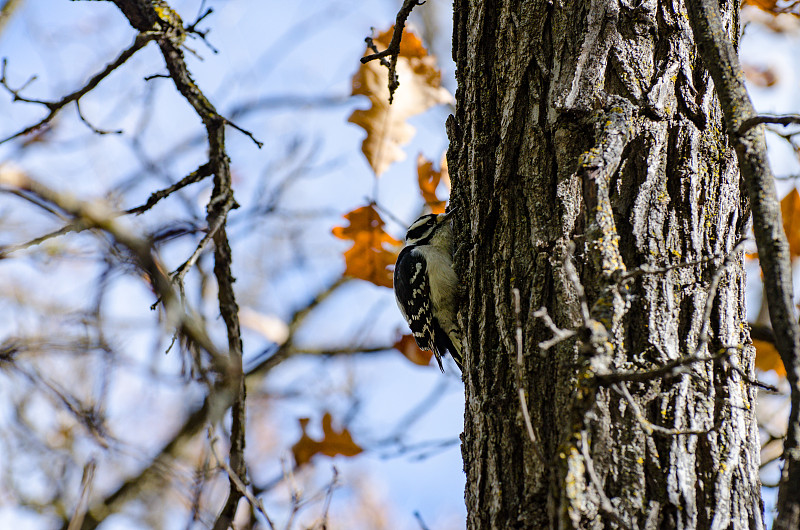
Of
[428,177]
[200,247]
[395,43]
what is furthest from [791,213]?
[200,247]

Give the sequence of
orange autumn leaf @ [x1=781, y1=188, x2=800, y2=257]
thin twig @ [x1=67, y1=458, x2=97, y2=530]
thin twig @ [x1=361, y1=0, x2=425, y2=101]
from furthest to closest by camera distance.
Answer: orange autumn leaf @ [x1=781, y1=188, x2=800, y2=257]
thin twig @ [x1=361, y1=0, x2=425, y2=101]
thin twig @ [x1=67, y1=458, x2=97, y2=530]

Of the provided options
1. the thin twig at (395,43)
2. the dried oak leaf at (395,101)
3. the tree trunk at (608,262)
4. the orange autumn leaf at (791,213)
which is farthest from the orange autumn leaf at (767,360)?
the thin twig at (395,43)

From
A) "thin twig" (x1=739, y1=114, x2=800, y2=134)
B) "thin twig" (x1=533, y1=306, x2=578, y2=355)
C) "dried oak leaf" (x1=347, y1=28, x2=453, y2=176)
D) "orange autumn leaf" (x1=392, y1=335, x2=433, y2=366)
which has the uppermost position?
"dried oak leaf" (x1=347, y1=28, x2=453, y2=176)

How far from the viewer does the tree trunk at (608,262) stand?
170cm

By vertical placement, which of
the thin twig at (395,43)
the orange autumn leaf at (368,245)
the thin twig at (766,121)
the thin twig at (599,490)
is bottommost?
the thin twig at (599,490)

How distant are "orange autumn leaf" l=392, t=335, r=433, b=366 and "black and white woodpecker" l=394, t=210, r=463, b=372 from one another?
94 millimetres

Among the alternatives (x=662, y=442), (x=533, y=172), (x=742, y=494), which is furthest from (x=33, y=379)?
(x=742, y=494)

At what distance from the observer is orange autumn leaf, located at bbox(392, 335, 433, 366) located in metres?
4.10

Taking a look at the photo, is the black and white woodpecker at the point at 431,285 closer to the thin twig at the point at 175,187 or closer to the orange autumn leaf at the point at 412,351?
the orange autumn leaf at the point at 412,351

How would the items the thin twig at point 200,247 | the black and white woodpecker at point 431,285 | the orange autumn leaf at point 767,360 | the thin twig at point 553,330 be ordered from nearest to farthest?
the thin twig at point 553,330 → the thin twig at point 200,247 → the orange autumn leaf at point 767,360 → the black and white woodpecker at point 431,285

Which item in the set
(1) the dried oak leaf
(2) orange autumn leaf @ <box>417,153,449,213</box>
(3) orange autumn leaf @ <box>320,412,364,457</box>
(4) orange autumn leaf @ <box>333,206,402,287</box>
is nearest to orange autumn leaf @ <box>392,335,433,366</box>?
(4) orange autumn leaf @ <box>333,206,402,287</box>

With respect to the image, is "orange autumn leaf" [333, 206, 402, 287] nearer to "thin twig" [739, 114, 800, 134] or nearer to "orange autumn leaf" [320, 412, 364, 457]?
"orange autumn leaf" [320, 412, 364, 457]

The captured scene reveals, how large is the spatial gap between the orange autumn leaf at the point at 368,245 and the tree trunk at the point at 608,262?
1248 mm

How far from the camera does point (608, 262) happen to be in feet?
5.36
